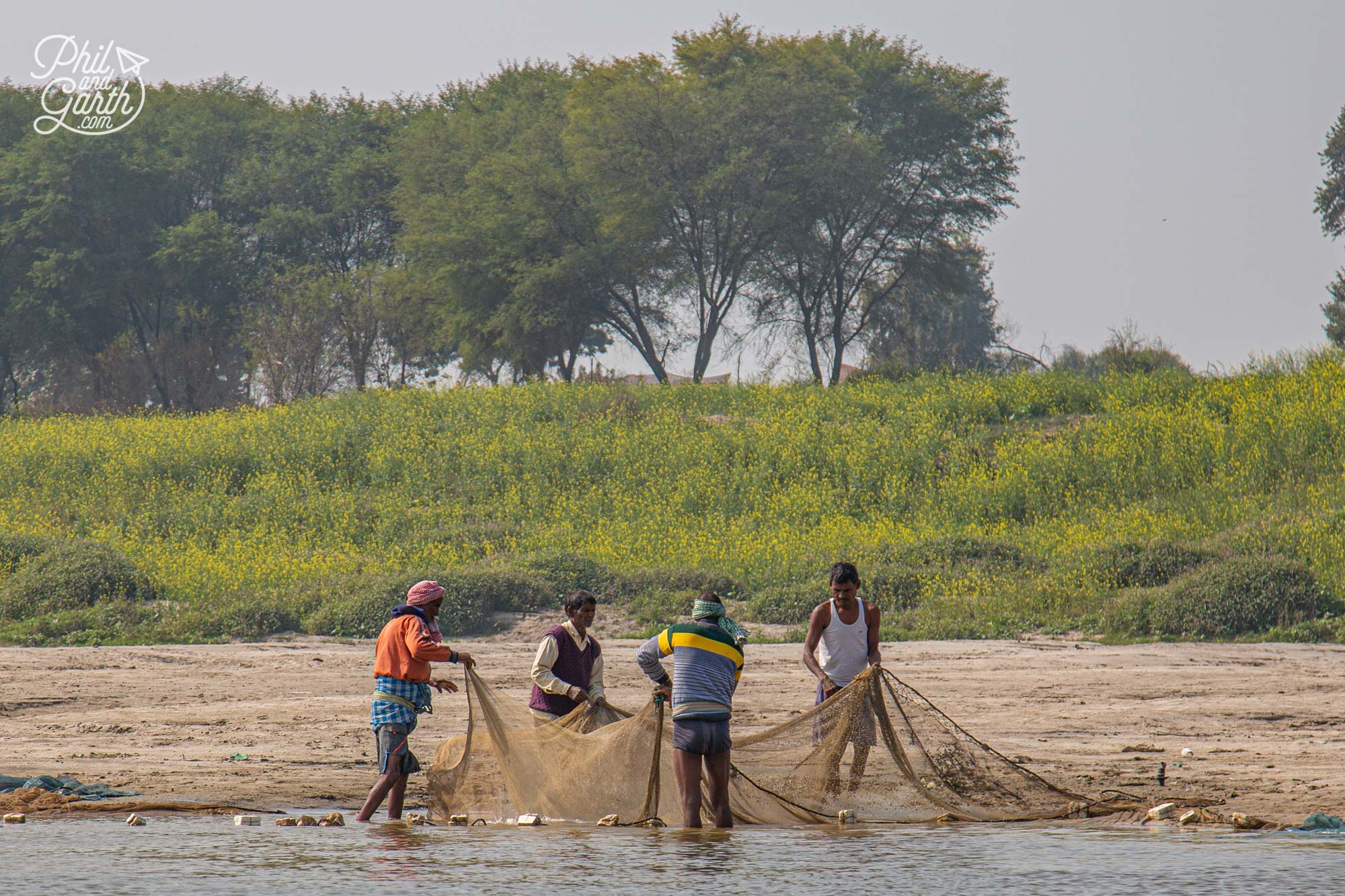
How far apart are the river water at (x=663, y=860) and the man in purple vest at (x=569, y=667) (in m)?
0.78

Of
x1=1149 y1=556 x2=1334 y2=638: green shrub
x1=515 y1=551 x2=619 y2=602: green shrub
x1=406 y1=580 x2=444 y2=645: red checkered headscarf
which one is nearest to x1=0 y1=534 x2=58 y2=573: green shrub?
x1=515 y1=551 x2=619 y2=602: green shrub

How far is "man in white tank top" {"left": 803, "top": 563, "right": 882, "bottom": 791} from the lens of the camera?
28.1 ft

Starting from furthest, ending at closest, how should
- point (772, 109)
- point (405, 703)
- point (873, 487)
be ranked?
point (772, 109), point (873, 487), point (405, 703)

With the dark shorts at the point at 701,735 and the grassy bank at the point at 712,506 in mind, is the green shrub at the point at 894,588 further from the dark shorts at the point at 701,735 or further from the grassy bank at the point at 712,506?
the dark shorts at the point at 701,735

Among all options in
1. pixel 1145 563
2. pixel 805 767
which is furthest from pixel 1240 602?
pixel 805 767

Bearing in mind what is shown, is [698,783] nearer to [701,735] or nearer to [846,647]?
[701,735]

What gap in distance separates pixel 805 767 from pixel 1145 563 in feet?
40.9

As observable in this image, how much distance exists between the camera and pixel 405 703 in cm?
836

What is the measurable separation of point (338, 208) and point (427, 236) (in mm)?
9126

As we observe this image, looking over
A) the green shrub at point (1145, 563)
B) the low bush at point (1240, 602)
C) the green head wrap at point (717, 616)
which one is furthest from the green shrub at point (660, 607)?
the green head wrap at point (717, 616)

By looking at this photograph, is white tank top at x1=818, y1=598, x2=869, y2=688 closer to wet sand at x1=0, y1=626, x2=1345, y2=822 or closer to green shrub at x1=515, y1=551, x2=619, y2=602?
wet sand at x1=0, y1=626, x2=1345, y2=822

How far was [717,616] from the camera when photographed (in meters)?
7.95

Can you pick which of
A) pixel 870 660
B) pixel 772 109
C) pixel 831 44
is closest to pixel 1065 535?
pixel 870 660

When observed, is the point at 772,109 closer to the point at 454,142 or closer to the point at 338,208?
the point at 454,142
